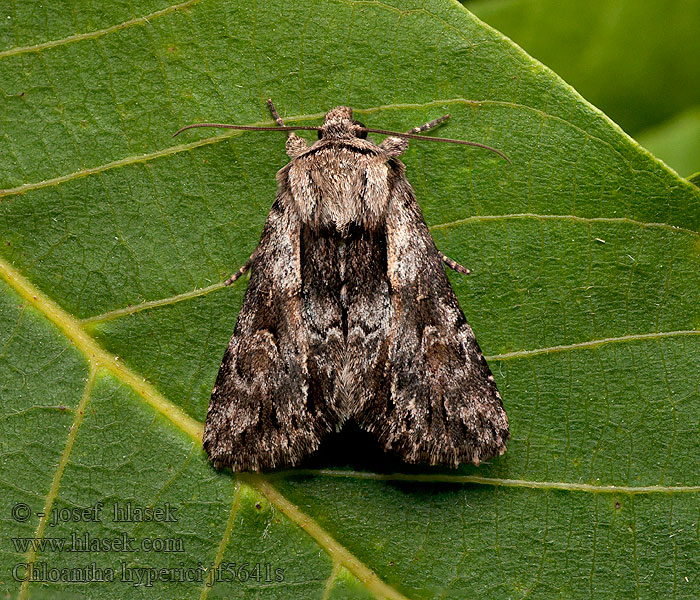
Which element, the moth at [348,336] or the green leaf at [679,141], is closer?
the moth at [348,336]

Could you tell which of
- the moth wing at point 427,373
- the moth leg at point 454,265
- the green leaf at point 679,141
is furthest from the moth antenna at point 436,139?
the green leaf at point 679,141

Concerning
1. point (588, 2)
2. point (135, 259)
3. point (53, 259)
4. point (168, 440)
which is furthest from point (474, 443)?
point (588, 2)

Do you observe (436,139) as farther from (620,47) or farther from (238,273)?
(620,47)

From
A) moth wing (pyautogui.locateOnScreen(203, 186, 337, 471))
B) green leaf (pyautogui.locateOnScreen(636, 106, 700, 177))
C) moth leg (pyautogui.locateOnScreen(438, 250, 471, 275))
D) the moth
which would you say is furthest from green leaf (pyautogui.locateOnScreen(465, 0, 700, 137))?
moth wing (pyautogui.locateOnScreen(203, 186, 337, 471))

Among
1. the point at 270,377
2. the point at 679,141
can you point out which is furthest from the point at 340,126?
the point at 679,141

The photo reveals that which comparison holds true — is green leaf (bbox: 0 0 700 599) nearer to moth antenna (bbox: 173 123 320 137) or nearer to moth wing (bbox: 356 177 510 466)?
moth antenna (bbox: 173 123 320 137)

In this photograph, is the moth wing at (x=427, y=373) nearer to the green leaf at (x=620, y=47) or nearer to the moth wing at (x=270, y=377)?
the moth wing at (x=270, y=377)

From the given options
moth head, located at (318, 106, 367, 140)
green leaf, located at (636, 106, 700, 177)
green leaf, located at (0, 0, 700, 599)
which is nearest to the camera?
green leaf, located at (0, 0, 700, 599)
